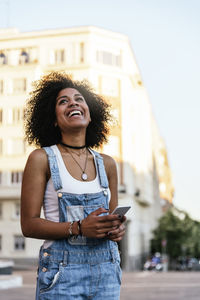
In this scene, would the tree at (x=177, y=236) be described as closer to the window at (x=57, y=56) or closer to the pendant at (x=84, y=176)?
the window at (x=57, y=56)

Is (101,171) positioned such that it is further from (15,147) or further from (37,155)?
(15,147)

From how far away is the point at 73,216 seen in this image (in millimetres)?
2439

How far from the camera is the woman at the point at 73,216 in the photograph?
233 centimetres

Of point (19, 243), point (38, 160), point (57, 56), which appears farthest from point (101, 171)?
point (57, 56)

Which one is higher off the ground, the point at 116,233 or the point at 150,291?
the point at 116,233

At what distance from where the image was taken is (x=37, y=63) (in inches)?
1693

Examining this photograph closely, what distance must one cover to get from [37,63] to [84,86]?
4081 centimetres

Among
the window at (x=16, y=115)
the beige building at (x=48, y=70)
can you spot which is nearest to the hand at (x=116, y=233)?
the beige building at (x=48, y=70)

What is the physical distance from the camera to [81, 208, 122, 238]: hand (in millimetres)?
2264

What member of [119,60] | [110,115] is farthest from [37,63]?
[110,115]

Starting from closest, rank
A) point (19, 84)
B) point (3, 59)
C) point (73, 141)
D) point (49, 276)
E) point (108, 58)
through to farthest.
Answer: point (49, 276) → point (73, 141) → point (19, 84) → point (108, 58) → point (3, 59)

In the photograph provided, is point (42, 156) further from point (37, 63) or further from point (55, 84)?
point (37, 63)

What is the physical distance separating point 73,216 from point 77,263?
0.73 ft

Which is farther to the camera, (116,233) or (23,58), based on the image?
(23,58)
